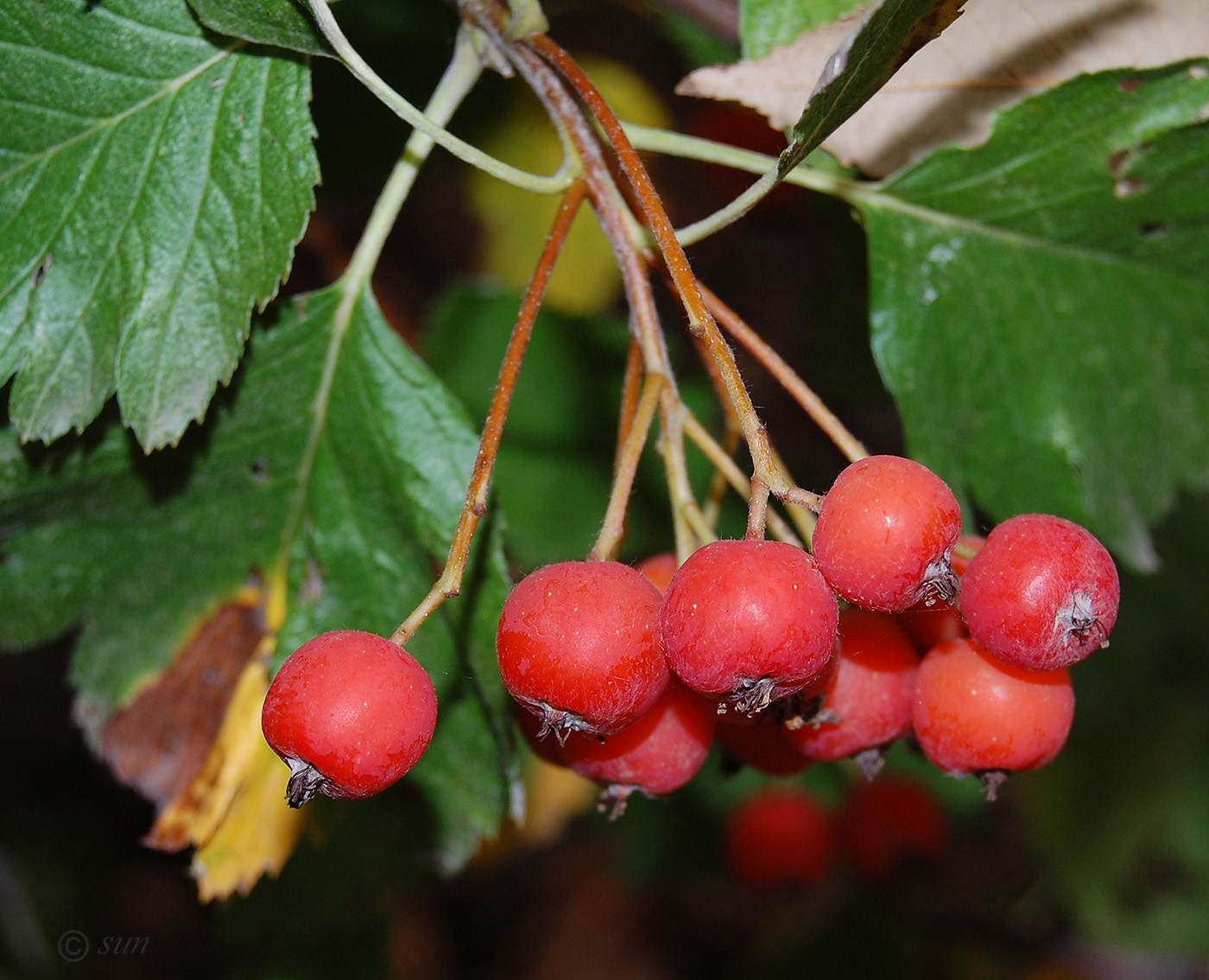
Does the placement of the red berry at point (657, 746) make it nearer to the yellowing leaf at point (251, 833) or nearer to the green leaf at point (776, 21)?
the yellowing leaf at point (251, 833)

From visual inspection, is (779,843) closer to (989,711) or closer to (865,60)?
(989,711)

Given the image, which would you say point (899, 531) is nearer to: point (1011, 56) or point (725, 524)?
point (1011, 56)

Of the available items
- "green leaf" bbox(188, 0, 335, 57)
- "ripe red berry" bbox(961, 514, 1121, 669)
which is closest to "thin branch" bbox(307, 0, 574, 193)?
"green leaf" bbox(188, 0, 335, 57)

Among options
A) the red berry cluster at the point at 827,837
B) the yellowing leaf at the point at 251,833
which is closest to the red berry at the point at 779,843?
the red berry cluster at the point at 827,837

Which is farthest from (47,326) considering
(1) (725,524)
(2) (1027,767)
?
(1) (725,524)

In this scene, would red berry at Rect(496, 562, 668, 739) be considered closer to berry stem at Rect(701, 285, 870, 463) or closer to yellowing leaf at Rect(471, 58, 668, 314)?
berry stem at Rect(701, 285, 870, 463)
